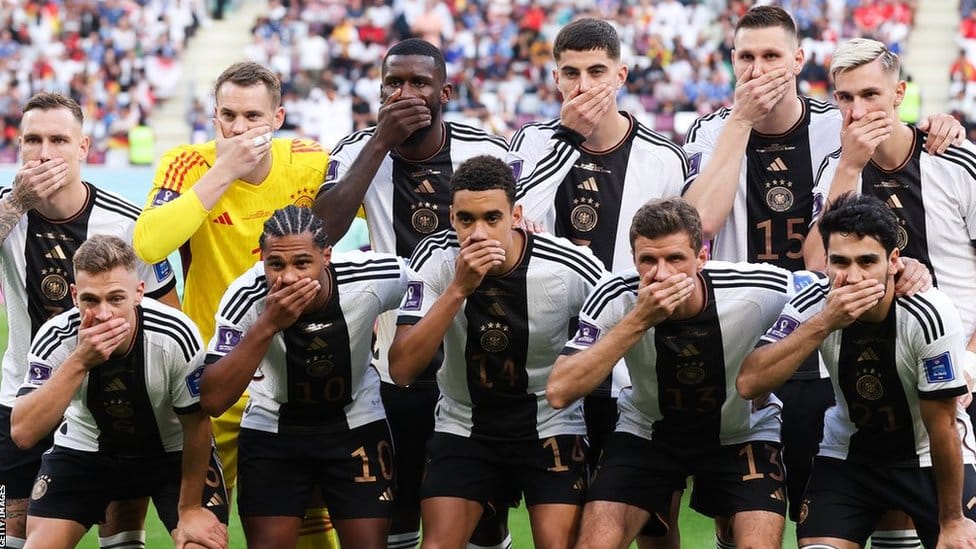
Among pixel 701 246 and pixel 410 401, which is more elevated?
pixel 701 246

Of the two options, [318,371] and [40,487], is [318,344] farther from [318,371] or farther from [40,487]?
[40,487]

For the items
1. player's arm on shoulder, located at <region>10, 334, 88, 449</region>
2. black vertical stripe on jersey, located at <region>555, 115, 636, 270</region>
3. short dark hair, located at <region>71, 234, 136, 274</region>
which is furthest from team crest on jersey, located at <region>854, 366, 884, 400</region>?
player's arm on shoulder, located at <region>10, 334, 88, 449</region>

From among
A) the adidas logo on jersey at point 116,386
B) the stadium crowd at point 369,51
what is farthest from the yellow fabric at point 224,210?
the stadium crowd at point 369,51

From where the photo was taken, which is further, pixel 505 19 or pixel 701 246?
pixel 505 19

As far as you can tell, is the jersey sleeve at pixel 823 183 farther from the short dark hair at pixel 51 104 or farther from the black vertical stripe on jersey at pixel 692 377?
the short dark hair at pixel 51 104

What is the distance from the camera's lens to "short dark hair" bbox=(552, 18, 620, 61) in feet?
20.1

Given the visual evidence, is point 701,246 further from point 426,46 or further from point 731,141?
point 426,46

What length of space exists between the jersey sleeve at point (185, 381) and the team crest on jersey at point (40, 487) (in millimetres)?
643

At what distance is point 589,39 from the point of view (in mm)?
6117

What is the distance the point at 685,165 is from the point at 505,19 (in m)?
18.2

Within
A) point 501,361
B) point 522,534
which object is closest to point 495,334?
point 501,361

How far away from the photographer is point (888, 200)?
5988mm

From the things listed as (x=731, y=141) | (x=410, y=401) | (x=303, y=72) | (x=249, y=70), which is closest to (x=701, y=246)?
(x=731, y=141)

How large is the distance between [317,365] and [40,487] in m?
1.31
